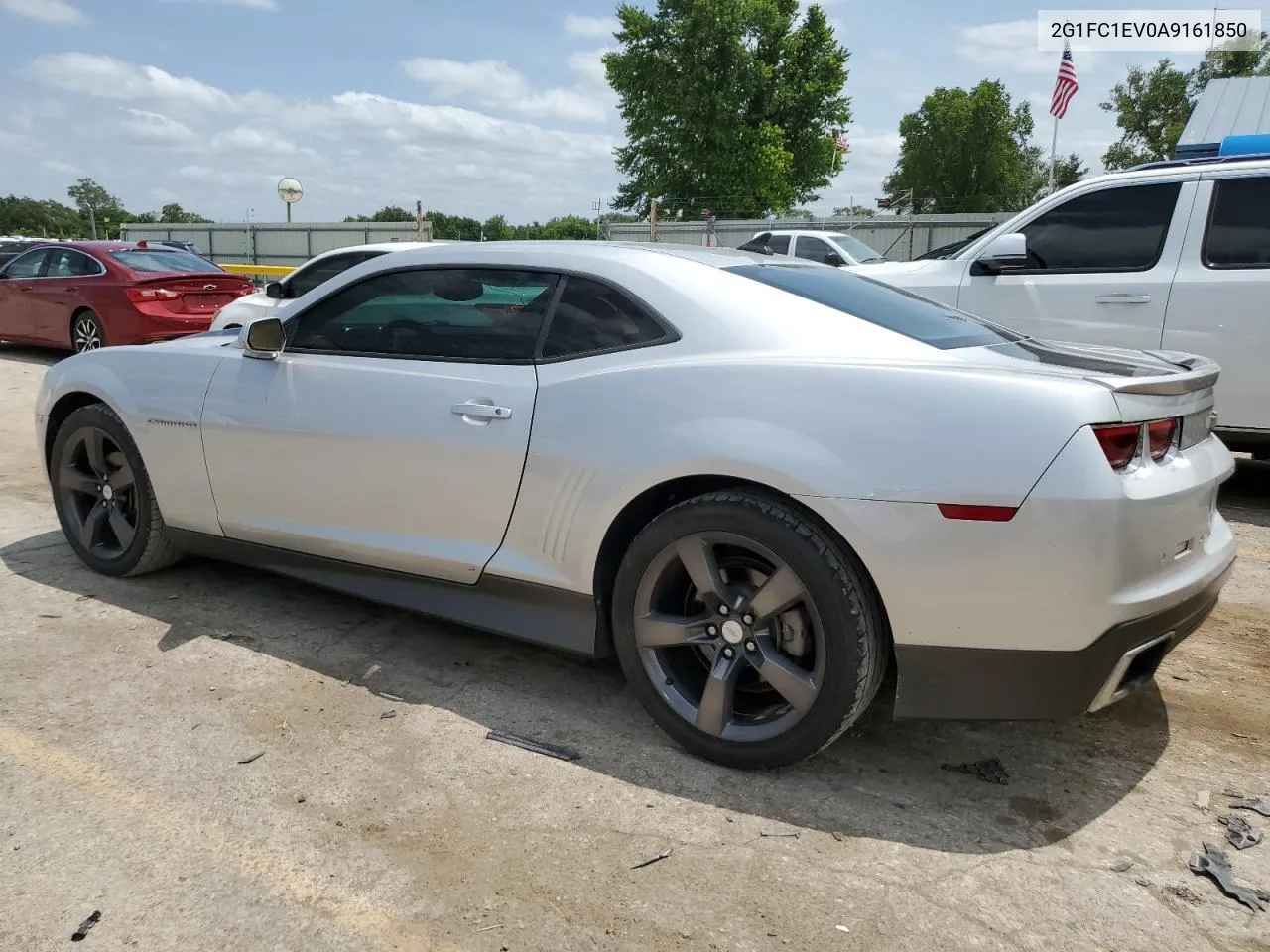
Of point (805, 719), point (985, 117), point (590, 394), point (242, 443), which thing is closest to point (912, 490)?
point (805, 719)

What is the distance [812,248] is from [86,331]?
11.1 metres

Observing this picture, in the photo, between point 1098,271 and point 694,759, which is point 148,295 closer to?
point 1098,271

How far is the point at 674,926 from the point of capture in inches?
81.4

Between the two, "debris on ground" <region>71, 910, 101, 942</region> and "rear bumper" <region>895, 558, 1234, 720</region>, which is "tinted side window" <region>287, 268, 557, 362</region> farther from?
"debris on ground" <region>71, 910, 101, 942</region>

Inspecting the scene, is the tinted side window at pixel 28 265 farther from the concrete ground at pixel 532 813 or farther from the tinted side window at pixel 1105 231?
the tinted side window at pixel 1105 231

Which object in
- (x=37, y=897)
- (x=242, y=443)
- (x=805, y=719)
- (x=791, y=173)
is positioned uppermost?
(x=791, y=173)

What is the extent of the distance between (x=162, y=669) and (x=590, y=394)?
6.03 feet

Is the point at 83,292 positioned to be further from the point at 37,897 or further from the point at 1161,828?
the point at 1161,828

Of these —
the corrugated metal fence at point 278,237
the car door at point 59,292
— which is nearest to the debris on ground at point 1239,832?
the car door at point 59,292

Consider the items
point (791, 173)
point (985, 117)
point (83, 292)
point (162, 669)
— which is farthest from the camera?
point (985, 117)

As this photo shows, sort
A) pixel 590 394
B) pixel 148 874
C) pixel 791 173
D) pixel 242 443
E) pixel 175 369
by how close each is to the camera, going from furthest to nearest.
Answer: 1. pixel 791 173
2. pixel 175 369
3. pixel 242 443
4. pixel 590 394
5. pixel 148 874

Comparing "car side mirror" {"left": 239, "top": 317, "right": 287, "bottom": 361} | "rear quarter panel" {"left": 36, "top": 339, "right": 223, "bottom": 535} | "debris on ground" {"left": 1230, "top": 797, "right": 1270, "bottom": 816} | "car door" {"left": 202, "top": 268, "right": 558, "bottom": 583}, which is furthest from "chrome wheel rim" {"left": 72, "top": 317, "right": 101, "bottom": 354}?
"debris on ground" {"left": 1230, "top": 797, "right": 1270, "bottom": 816}

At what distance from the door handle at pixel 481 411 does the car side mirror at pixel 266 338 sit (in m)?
0.96

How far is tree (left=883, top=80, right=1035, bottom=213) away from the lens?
6075 centimetres
